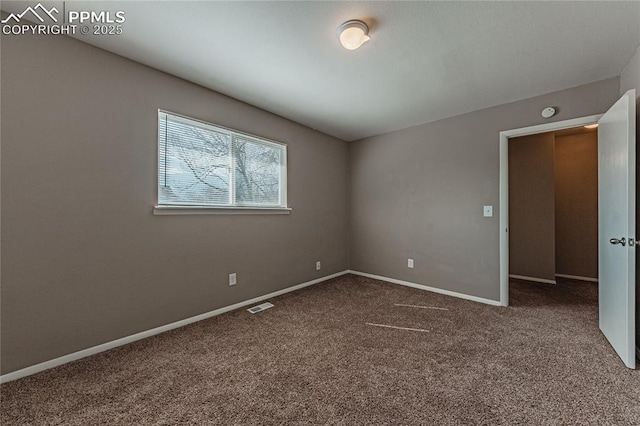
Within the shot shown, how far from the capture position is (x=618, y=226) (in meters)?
1.96

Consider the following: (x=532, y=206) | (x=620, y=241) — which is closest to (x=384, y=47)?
(x=620, y=241)

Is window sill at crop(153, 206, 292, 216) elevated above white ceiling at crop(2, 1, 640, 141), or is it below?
below

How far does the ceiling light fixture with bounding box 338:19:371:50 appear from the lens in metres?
1.75

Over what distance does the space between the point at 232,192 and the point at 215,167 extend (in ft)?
1.09

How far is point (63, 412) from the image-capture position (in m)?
1.42

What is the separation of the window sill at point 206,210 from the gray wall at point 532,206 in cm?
400

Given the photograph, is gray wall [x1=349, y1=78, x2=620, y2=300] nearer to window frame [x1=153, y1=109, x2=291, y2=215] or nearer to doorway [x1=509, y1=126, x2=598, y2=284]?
doorway [x1=509, y1=126, x2=598, y2=284]

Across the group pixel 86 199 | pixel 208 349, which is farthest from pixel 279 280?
pixel 86 199

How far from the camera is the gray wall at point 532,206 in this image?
4051 millimetres

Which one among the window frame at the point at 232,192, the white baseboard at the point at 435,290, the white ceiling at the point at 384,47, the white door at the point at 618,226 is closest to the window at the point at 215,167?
the window frame at the point at 232,192

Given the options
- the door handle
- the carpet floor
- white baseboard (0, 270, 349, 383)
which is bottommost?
the carpet floor

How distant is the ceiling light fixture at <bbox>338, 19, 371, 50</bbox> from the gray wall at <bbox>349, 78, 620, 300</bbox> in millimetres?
2219

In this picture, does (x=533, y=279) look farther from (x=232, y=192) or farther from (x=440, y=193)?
(x=232, y=192)

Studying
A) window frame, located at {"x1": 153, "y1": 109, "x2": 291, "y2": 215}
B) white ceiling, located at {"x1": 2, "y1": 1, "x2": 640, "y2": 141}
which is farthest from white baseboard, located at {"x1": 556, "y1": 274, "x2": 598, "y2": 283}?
window frame, located at {"x1": 153, "y1": 109, "x2": 291, "y2": 215}
